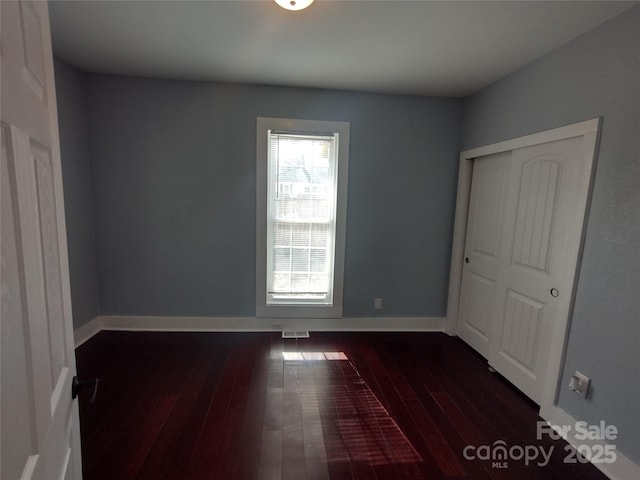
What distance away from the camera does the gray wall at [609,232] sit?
157cm

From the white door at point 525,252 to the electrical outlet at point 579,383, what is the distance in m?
0.22

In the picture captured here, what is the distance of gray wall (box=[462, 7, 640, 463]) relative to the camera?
5.16ft

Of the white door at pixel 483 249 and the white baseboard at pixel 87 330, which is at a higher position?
the white door at pixel 483 249

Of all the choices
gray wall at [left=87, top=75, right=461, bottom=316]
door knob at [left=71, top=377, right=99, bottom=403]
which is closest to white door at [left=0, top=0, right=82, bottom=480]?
door knob at [left=71, top=377, right=99, bottom=403]

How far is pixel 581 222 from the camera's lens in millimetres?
1852

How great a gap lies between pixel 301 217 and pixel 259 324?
1281 millimetres

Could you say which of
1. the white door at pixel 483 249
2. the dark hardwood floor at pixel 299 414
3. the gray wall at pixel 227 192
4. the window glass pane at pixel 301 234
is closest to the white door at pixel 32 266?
the dark hardwood floor at pixel 299 414

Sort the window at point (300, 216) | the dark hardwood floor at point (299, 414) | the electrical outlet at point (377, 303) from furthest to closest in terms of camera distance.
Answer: the electrical outlet at point (377, 303)
the window at point (300, 216)
the dark hardwood floor at point (299, 414)

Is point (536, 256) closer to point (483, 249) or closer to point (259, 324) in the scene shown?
point (483, 249)

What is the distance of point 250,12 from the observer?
1.79 meters

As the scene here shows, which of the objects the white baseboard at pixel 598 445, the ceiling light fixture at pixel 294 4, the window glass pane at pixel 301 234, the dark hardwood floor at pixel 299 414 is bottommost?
the dark hardwood floor at pixel 299 414

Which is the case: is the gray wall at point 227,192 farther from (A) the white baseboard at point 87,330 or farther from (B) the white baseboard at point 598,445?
(B) the white baseboard at point 598,445

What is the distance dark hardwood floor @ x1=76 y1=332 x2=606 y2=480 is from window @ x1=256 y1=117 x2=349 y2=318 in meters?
0.51

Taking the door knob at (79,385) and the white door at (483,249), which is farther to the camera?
the white door at (483,249)
